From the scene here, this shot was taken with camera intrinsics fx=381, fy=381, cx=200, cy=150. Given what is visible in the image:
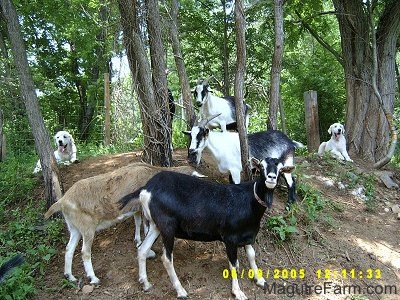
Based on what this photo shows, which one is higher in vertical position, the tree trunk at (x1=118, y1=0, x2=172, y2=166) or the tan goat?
the tree trunk at (x1=118, y1=0, x2=172, y2=166)

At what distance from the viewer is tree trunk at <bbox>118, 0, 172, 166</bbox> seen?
5.44 m

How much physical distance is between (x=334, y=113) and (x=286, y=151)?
667cm

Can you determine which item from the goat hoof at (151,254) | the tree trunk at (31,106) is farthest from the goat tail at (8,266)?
the tree trunk at (31,106)

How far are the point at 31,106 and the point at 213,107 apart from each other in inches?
130

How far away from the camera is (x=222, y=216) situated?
4254mm

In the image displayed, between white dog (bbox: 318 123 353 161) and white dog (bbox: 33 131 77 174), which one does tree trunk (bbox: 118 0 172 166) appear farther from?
white dog (bbox: 318 123 353 161)

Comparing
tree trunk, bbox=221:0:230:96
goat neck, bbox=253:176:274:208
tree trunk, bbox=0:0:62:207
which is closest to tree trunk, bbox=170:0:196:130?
tree trunk, bbox=0:0:62:207

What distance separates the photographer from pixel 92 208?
4.51 meters

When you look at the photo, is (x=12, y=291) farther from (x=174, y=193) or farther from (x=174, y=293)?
(x=174, y=193)

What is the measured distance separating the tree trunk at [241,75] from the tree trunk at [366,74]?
4.46 m

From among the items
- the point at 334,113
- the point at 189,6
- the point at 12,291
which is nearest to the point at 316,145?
the point at 334,113

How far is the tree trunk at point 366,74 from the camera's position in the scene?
8641 millimetres
